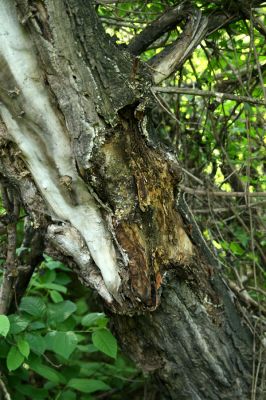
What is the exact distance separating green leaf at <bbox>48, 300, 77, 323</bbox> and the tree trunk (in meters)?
0.36

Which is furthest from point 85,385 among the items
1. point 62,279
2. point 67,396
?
point 62,279

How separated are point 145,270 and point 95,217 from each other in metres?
0.25

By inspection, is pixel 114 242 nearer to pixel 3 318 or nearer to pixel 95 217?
pixel 95 217

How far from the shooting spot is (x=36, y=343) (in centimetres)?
220

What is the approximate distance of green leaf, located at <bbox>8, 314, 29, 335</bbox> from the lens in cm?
214

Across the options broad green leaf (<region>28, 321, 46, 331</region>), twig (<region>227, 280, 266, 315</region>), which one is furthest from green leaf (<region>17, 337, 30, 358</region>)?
twig (<region>227, 280, 266, 315</region>)

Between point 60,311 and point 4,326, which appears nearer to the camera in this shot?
point 4,326

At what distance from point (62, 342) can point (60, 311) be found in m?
0.27

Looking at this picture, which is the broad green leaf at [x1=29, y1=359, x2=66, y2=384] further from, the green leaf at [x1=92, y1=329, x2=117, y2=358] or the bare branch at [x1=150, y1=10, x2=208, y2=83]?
the bare branch at [x1=150, y1=10, x2=208, y2=83]

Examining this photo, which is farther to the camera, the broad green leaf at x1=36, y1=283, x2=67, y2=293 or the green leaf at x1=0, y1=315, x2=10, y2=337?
the broad green leaf at x1=36, y1=283, x2=67, y2=293

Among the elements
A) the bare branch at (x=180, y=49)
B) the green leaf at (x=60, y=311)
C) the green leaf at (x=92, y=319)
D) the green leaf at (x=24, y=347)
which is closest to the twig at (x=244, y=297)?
the green leaf at (x=92, y=319)

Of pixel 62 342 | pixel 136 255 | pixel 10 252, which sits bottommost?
pixel 62 342

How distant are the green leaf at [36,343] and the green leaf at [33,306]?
16 cm

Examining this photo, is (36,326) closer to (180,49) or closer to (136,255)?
(136,255)
